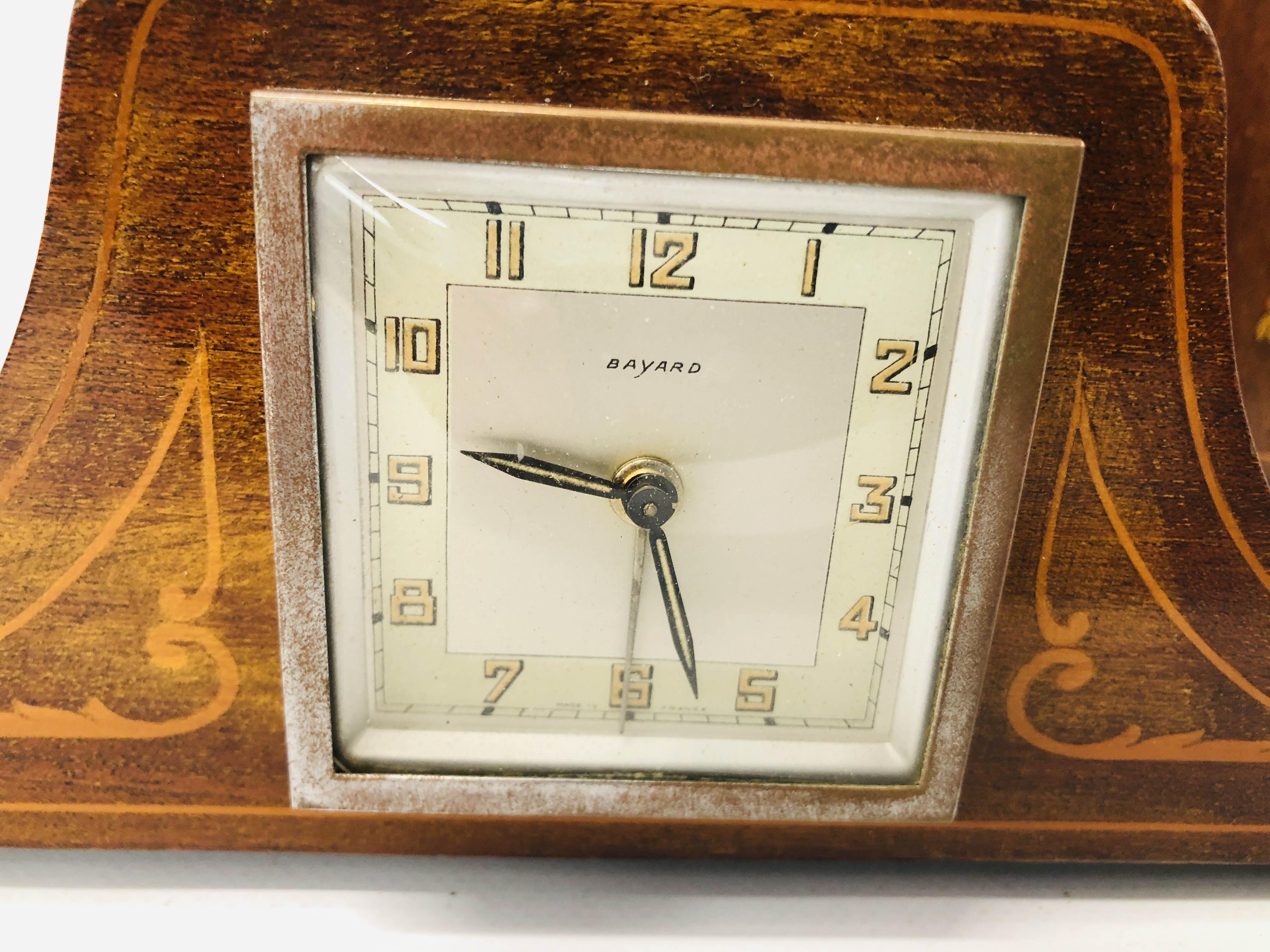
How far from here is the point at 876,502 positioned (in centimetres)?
65

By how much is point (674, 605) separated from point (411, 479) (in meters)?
0.21

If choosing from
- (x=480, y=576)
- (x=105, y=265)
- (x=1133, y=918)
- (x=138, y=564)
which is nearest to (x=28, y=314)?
(x=105, y=265)

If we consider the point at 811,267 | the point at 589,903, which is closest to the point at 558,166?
the point at 811,267

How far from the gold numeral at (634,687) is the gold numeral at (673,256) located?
0.29m

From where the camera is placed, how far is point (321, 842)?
720 millimetres

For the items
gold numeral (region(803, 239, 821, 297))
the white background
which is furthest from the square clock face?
the white background

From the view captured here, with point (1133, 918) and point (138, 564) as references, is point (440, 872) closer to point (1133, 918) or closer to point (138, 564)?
point (138, 564)

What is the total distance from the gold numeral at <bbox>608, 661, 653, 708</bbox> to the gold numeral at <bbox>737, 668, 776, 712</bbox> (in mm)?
69

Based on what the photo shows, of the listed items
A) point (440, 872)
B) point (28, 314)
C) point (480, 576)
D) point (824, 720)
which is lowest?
point (440, 872)

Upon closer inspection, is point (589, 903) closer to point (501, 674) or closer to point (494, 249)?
point (501, 674)

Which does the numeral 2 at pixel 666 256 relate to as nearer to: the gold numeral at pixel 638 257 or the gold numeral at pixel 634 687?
the gold numeral at pixel 638 257

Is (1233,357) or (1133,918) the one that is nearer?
(1233,357)

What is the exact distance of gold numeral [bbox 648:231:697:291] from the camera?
58 cm

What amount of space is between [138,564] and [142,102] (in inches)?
12.2
